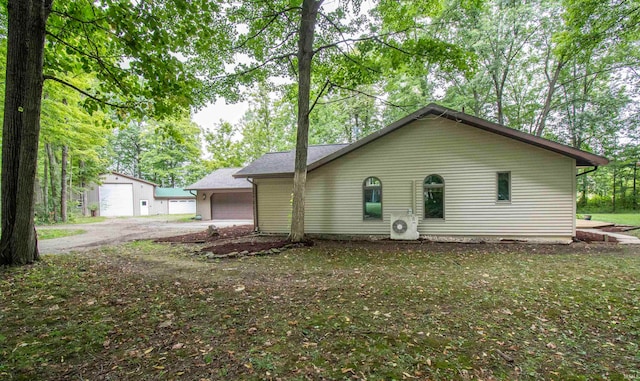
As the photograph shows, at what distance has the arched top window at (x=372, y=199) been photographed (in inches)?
385

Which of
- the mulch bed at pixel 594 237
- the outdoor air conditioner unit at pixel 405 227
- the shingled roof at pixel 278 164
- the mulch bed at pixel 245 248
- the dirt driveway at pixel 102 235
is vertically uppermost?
the shingled roof at pixel 278 164

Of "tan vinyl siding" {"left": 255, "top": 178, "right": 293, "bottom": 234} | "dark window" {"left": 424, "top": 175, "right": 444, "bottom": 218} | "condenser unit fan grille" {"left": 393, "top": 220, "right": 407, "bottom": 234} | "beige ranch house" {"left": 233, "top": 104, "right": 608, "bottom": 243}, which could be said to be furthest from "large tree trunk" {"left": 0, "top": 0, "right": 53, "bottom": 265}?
"dark window" {"left": 424, "top": 175, "right": 444, "bottom": 218}

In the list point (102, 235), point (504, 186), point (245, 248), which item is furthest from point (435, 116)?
point (102, 235)

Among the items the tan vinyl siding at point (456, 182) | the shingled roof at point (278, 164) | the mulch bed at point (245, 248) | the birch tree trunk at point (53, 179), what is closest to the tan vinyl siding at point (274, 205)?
the shingled roof at point (278, 164)

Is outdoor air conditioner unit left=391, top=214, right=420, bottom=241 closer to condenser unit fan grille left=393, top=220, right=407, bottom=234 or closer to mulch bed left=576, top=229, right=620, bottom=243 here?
condenser unit fan grille left=393, top=220, right=407, bottom=234

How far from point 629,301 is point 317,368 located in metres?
4.47

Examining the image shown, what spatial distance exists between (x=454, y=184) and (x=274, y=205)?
22.3 feet

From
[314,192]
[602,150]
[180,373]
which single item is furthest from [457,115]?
[602,150]

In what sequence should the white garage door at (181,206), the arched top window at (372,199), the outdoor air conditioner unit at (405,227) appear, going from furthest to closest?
1. the white garage door at (181,206)
2. the arched top window at (372,199)
3. the outdoor air conditioner unit at (405,227)

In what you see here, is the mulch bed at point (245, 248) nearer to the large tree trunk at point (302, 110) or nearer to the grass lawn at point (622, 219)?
the large tree trunk at point (302, 110)

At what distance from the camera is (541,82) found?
1861 cm

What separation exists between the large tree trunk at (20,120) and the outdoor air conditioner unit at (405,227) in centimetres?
889

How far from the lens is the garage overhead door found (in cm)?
2088

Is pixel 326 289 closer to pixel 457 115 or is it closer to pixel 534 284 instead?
pixel 534 284
